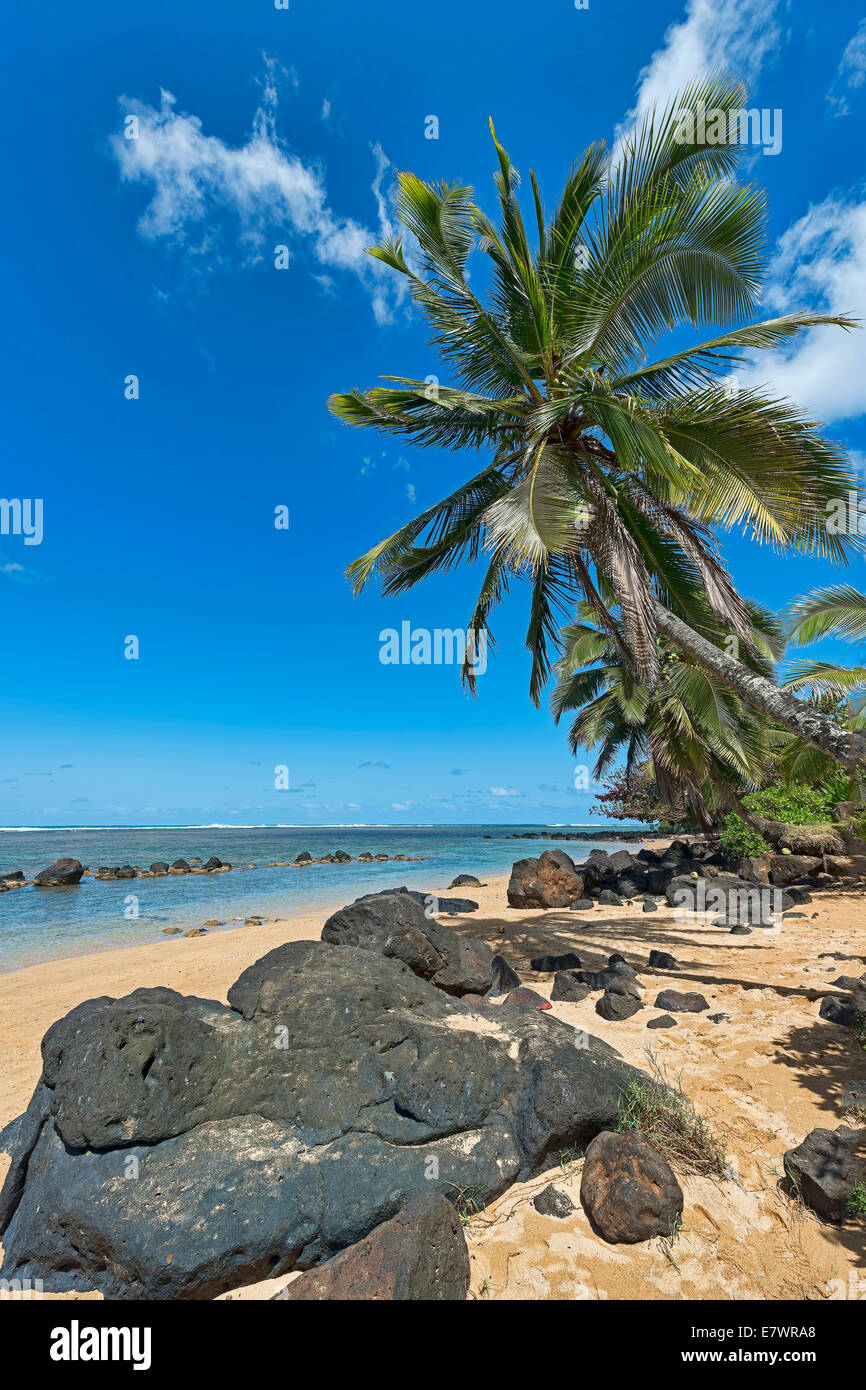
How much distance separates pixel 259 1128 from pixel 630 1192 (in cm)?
220

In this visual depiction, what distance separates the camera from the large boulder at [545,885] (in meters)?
14.7

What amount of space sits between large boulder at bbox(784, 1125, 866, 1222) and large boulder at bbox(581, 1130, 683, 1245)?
2.35 feet

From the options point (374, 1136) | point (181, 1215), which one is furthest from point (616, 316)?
point (181, 1215)

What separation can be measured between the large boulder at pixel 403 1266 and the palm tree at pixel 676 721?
689cm

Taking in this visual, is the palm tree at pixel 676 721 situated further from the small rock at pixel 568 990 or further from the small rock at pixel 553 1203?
the small rock at pixel 553 1203

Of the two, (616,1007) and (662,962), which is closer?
(616,1007)

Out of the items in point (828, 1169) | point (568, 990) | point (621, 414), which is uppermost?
point (621, 414)

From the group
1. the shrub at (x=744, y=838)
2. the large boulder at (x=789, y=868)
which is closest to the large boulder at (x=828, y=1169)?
the shrub at (x=744, y=838)

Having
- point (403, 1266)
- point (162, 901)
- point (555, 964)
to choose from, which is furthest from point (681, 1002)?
point (162, 901)

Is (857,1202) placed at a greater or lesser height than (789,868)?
greater

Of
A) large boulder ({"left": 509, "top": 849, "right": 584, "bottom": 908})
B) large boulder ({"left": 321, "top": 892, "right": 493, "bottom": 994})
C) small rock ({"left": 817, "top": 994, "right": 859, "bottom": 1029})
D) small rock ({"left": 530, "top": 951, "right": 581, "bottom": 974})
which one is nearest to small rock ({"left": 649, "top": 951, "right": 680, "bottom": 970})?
small rock ({"left": 530, "top": 951, "right": 581, "bottom": 974})

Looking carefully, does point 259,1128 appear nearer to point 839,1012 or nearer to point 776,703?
point 839,1012

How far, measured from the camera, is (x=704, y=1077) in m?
4.70

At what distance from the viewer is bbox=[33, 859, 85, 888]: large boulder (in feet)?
83.3
